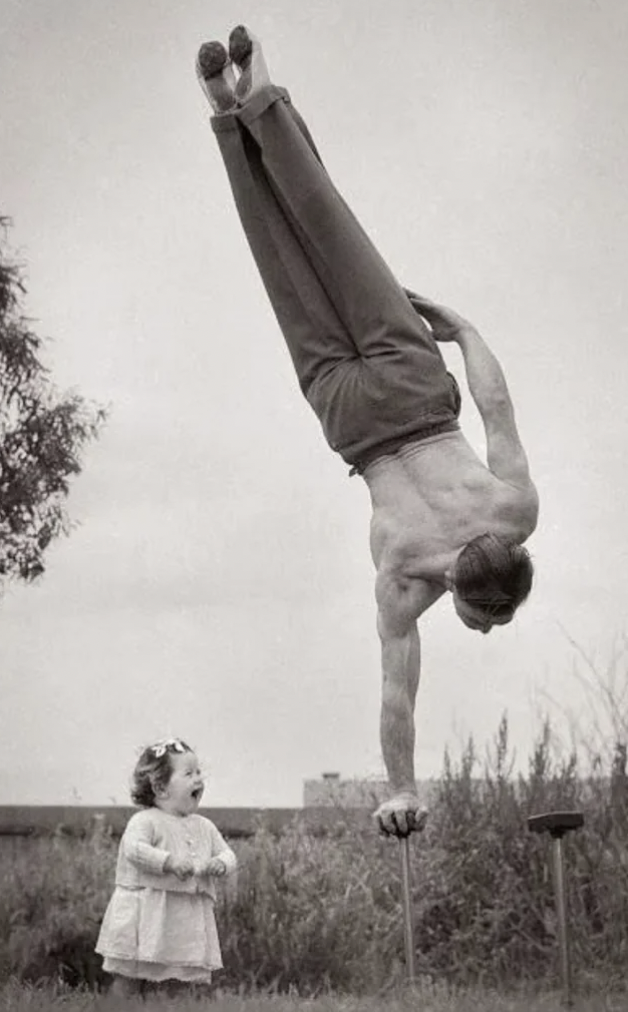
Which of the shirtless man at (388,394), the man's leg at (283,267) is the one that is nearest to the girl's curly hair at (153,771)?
the shirtless man at (388,394)

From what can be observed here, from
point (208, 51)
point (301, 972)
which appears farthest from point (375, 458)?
point (301, 972)

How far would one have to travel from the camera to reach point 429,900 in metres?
6.90

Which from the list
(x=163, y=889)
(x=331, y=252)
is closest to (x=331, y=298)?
(x=331, y=252)

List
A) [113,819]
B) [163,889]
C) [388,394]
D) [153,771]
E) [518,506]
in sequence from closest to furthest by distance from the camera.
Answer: [518,506], [388,394], [163,889], [153,771], [113,819]

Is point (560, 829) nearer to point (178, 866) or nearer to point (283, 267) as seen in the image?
point (178, 866)

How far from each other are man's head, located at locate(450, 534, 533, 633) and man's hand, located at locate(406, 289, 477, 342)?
0.66m

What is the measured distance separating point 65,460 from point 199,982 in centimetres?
454

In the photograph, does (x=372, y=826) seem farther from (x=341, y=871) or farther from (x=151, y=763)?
(x=151, y=763)

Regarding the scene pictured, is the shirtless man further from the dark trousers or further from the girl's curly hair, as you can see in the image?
the girl's curly hair

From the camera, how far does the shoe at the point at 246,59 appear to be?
4.39 m

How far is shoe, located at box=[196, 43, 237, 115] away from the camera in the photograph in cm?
445

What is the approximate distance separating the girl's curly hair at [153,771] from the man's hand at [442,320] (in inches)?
67.6

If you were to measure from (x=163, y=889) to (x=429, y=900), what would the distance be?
7.21 feet

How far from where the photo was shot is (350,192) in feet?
24.7
